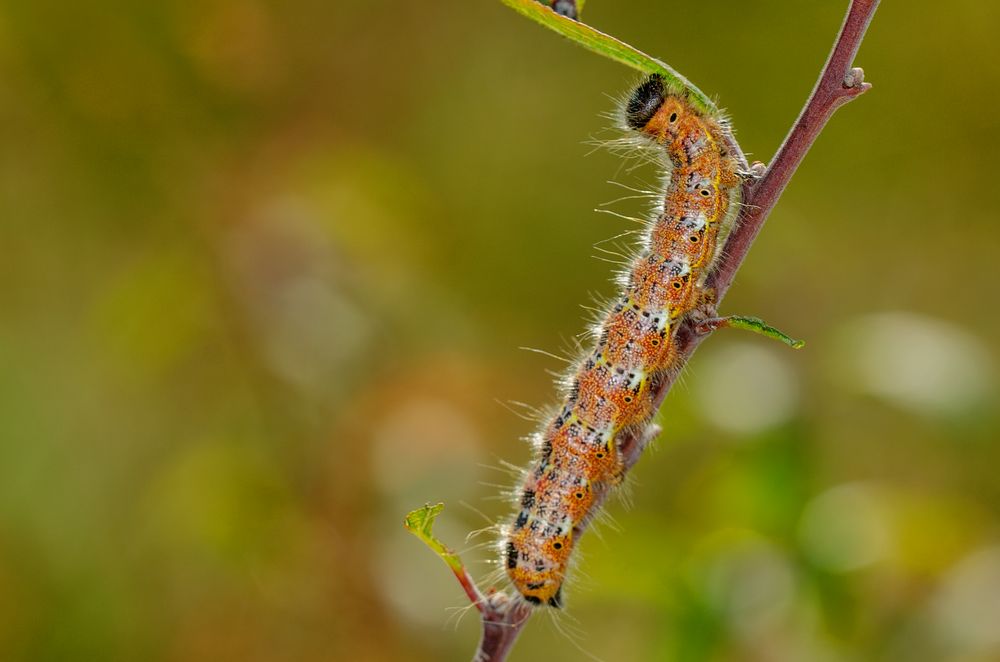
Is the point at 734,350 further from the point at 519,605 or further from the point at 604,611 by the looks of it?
the point at 604,611

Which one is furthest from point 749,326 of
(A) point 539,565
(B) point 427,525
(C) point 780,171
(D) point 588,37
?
(A) point 539,565

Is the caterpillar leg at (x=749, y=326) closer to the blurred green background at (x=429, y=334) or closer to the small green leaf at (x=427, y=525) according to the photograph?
the small green leaf at (x=427, y=525)

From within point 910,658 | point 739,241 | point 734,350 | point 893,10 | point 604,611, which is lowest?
point 604,611

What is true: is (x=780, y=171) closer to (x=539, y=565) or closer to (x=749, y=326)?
(x=749, y=326)

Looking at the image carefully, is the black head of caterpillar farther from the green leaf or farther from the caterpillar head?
the caterpillar head

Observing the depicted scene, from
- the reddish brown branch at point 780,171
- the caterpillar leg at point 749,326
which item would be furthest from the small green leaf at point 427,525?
the caterpillar leg at point 749,326

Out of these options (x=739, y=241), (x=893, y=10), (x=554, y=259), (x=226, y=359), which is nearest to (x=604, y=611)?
(x=554, y=259)
